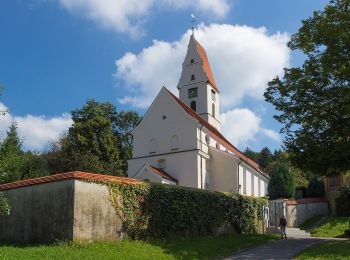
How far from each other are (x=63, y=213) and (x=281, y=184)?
28.8 meters

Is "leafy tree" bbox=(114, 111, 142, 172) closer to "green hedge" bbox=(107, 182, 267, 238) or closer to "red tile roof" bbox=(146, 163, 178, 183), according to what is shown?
"red tile roof" bbox=(146, 163, 178, 183)

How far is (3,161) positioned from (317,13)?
17239mm

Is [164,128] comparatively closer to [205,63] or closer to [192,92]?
[192,92]

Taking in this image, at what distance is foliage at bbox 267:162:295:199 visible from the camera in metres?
41.6

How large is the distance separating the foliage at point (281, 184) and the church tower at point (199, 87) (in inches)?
433

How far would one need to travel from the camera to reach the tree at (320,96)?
2139 centimetres

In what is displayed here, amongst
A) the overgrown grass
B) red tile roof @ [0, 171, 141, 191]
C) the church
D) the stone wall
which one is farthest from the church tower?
the stone wall

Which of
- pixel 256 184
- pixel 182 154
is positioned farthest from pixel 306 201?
pixel 182 154

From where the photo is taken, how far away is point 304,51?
2378 centimetres

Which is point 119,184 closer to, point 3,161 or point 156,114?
point 3,161

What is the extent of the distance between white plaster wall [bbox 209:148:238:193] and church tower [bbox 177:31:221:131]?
7642 millimetres

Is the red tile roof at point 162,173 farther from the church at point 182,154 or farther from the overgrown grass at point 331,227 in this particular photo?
the overgrown grass at point 331,227

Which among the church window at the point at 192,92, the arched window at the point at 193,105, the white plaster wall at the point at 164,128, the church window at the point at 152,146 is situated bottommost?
the church window at the point at 152,146

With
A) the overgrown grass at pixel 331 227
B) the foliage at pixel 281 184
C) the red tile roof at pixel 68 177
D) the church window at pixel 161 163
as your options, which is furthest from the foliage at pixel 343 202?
the red tile roof at pixel 68 177
